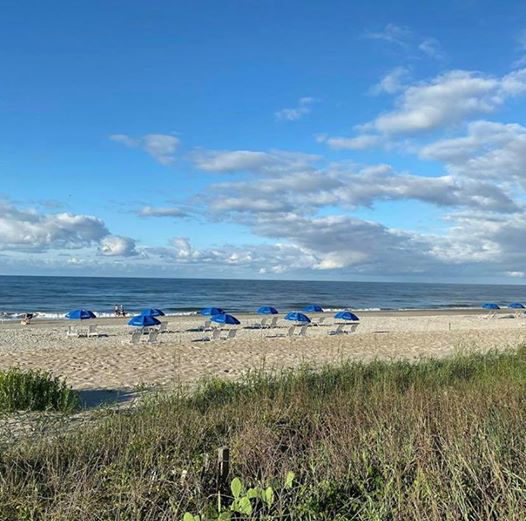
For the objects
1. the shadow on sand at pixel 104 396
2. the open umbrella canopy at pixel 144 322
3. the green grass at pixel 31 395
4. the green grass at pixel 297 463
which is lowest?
the shadow on sand at pixel 104 396

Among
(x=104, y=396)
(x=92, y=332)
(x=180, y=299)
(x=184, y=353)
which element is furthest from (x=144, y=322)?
(x=180, y=299)

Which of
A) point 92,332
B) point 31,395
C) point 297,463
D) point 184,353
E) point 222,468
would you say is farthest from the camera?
point 92,332

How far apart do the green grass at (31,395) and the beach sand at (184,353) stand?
1623 mm

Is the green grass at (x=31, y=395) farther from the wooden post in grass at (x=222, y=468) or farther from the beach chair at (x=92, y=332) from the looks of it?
the beach chair at (x=92, y=332)

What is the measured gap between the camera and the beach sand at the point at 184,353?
11594 millimetres

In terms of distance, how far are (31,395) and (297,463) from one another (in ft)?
16.5

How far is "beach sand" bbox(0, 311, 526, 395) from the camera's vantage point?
1159 centimetres

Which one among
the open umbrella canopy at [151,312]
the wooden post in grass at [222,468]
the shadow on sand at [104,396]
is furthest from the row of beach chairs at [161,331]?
the wooden post in grass at [222,468]

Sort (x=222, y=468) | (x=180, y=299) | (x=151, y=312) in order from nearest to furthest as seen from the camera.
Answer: (x=222, y=468)
(x=151, y=312)
(x=180, y=299)

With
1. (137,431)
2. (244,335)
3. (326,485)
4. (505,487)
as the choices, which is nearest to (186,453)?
(137,431)

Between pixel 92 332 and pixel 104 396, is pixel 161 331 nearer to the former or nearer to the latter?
pixel 92 332

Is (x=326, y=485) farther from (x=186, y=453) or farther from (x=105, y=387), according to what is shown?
(x=105, y=387)

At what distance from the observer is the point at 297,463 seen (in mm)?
3723

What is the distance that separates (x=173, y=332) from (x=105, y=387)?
13.8 metres
